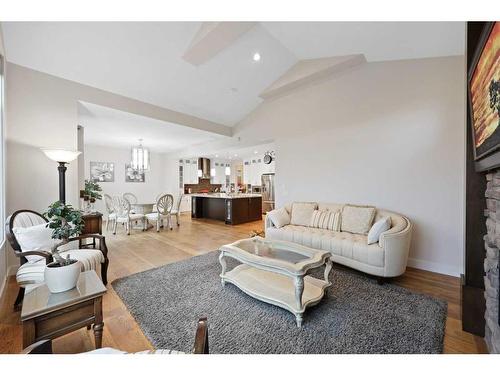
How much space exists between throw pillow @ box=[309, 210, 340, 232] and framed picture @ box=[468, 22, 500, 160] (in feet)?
6.76

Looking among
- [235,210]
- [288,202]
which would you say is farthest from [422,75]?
[235,210]

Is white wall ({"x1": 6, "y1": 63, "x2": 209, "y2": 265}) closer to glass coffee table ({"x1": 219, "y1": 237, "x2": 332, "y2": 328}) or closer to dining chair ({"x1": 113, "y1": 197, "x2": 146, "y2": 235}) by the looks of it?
dining chair ({"x1": 113, "y1": 197, "x2": 146, "y2": 235})

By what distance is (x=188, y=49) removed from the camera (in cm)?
312

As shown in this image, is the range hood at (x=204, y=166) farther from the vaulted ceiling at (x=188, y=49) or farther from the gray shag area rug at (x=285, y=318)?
the gray shag area rug at (x=285, y=318)

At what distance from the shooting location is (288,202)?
15.2 feet

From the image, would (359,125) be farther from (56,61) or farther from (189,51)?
(56,61)

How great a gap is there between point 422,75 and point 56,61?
513cm

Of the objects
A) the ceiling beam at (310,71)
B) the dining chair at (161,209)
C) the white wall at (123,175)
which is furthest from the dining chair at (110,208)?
the ceiling beam at (310,71)

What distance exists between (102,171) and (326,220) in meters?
7.21

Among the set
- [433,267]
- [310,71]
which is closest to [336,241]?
[433,267]

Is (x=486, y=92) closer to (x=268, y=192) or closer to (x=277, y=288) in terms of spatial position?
(x=277, y=288)

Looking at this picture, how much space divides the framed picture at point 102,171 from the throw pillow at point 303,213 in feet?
21.3

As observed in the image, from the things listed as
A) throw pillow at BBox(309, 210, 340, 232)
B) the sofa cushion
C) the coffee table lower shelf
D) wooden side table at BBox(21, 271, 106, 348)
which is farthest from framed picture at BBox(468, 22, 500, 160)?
wooden side table at BBox(21, 271, 106, 348)

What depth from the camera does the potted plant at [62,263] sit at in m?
1.38
